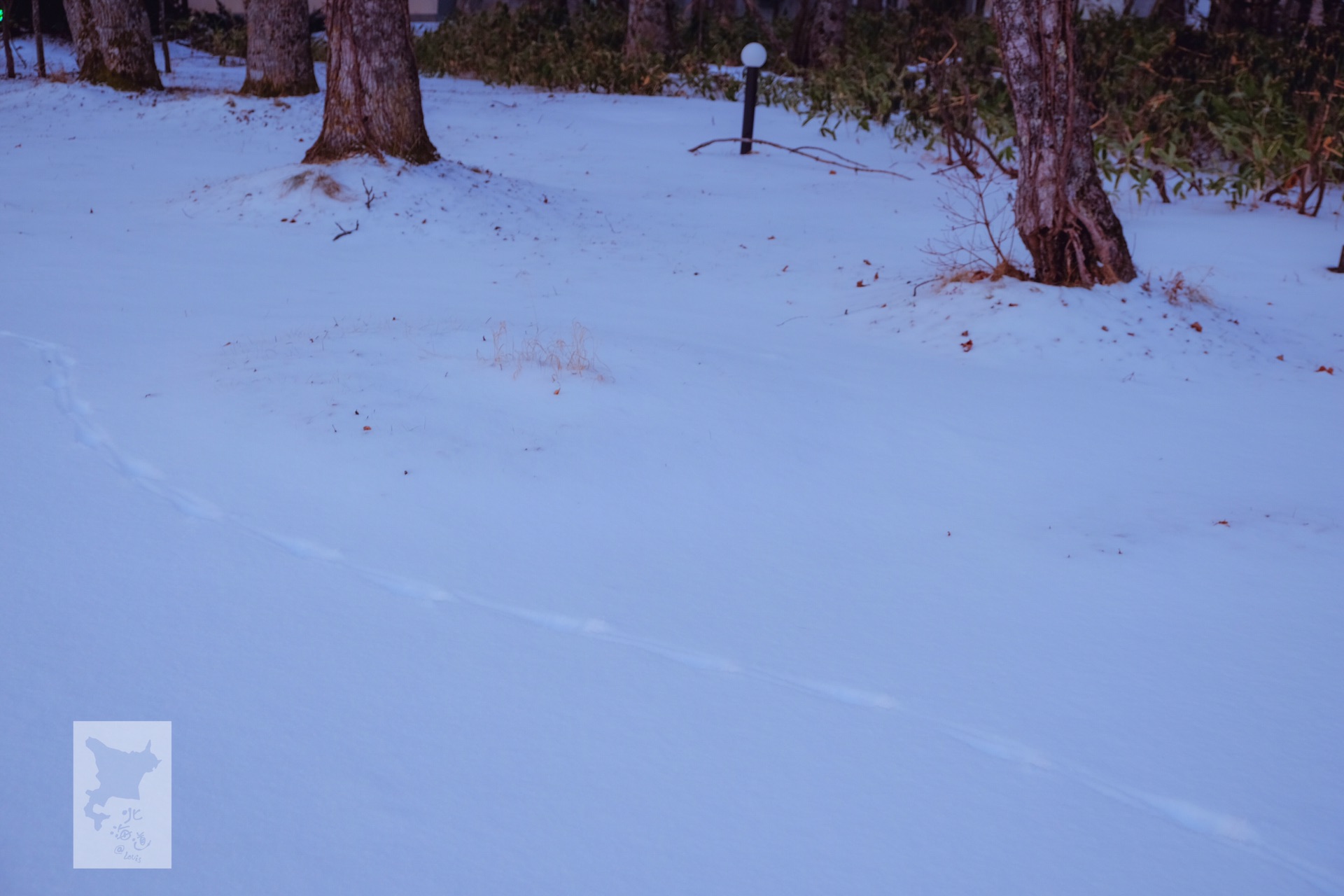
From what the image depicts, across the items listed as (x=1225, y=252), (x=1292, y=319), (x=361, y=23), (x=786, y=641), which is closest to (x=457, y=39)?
(x=361, y=23)

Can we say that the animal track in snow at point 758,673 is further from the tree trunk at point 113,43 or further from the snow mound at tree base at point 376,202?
the tree trunk at point 113,43

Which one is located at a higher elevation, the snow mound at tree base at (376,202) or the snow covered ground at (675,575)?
the snow mound at tree base at (376,202)

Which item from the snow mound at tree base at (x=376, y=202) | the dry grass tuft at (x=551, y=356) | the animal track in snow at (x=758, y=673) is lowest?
the animal track in snow at (x=758, y=673)

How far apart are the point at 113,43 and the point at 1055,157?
12.7 m

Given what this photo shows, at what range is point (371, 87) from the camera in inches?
331

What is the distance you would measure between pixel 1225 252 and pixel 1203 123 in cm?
375

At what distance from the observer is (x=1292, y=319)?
648 cm

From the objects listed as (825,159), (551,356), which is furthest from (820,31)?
(551,356)

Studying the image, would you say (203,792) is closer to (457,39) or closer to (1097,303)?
(1097,303)

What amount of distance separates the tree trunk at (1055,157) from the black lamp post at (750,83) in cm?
534

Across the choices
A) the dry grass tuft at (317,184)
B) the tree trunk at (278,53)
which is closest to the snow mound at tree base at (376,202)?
the dry grass tuft at (317,184)

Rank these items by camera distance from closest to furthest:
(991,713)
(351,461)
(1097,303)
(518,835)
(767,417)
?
(518,835), (991,713), (351,461), (767,417), (1097,303)

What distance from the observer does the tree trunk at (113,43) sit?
13766 mm

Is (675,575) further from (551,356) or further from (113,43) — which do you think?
(113,43)
